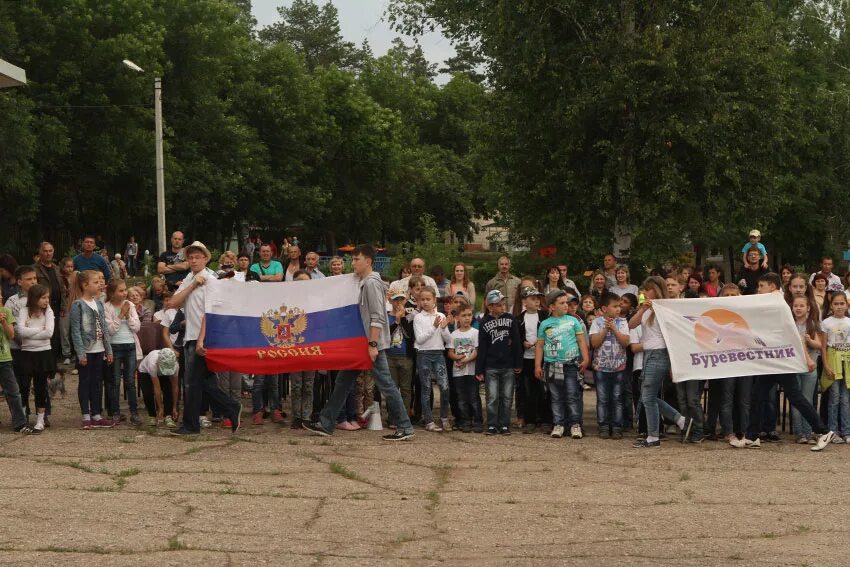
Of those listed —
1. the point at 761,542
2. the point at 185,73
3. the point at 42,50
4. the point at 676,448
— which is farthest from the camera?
the point at 185,73

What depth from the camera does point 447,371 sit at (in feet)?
46.3

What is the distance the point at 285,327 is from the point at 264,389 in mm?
1366

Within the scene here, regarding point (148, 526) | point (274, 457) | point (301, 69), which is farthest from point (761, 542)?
point (301, 69)

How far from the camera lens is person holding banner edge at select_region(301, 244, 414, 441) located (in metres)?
12.8

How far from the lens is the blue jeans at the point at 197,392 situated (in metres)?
12.7

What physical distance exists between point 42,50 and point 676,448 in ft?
67.5

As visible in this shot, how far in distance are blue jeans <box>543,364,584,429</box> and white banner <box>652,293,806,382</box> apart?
3.59 feet

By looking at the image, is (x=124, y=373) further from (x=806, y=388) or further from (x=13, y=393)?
(x=806, y=388)

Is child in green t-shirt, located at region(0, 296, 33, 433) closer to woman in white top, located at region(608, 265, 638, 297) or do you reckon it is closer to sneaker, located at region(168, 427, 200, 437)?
sneaker, located at region(168, 427, 200, 437)

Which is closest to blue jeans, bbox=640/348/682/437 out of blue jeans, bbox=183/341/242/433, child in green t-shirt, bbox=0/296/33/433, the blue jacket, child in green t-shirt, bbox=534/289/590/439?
child in green t-shirt, bbox=534/289/590/439

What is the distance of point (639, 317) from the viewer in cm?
1329

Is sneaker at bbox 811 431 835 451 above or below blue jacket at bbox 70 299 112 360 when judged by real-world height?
below

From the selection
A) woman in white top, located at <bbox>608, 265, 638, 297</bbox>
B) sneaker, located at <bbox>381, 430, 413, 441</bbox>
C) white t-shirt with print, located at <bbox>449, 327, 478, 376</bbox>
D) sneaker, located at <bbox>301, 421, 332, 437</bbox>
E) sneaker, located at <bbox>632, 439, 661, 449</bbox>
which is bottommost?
sneaker, located at <bbox>632, 439, 661, 449</bbox>

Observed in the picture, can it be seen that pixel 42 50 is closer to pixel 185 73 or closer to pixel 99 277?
pixel 99 277
